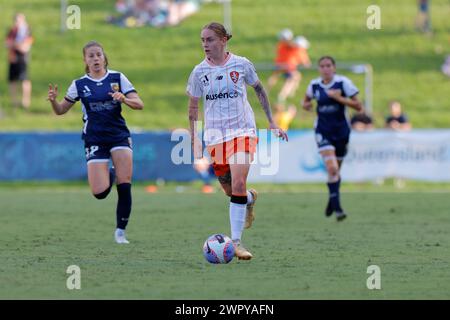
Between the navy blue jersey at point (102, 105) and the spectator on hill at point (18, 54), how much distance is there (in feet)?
56.2

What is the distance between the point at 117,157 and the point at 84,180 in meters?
12.8

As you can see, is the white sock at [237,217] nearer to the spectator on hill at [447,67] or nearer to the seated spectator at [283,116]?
the seated spectator at [283,116]

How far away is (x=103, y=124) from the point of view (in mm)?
A: 12578

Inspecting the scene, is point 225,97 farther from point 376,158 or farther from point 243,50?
point 243,50

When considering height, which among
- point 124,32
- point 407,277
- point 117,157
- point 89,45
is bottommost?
point 407,277

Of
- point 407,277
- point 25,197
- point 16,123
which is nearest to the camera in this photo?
point 407,277

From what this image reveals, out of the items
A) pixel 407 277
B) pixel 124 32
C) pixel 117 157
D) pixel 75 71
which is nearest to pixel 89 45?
pixel 117 157

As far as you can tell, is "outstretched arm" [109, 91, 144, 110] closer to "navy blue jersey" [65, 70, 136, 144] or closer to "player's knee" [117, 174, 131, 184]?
"navy blue jersey" [65, 70, 136, 144]

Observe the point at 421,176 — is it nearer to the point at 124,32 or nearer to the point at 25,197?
the point at 25,197

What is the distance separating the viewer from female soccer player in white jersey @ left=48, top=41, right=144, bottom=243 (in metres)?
12.5

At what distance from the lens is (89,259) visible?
10992 millimetres

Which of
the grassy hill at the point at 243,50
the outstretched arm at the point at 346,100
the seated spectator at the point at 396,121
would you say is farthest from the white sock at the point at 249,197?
the grassy hill at the point at 243,50

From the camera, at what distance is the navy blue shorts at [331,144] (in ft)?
54.3

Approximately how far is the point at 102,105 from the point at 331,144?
5.04 metres
